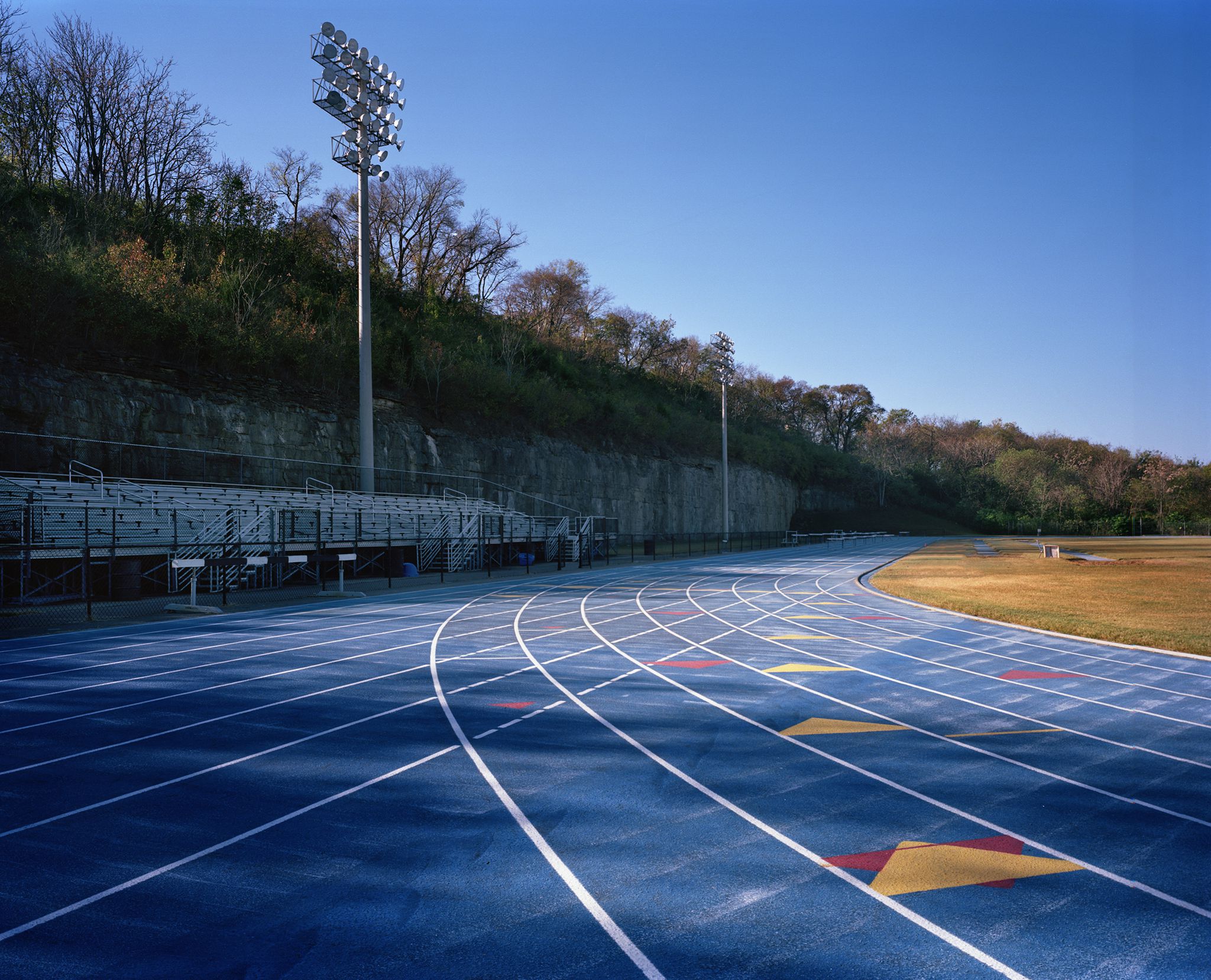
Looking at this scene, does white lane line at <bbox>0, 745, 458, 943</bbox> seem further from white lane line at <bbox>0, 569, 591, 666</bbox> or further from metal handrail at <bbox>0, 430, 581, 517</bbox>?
metal handrail at <bbox>0, 430, 581, 517</bbox>

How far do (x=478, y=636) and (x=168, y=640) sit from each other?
5.57 metres

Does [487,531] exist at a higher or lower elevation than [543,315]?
lower

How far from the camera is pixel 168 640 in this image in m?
14.6

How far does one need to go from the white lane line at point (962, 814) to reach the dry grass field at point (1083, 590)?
336 inches

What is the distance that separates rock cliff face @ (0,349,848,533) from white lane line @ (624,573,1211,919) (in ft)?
82.7

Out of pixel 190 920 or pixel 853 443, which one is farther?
pixel 853 443

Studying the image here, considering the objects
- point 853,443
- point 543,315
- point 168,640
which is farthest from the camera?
point 853,443

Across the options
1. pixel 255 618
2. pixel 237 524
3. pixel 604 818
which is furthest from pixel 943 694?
pixel 237 524

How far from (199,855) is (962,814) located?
5.31 meters

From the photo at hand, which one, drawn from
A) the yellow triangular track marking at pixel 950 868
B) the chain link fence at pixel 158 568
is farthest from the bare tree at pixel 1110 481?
the yellow triangular track marking at pixel 950 868

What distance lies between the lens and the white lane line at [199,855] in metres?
4.33

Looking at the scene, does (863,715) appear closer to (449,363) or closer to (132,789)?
(132,789)

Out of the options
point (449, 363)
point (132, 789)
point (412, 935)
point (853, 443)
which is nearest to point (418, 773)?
point (132, 789)

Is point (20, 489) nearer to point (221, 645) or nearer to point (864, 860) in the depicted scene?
point (221, 645)
